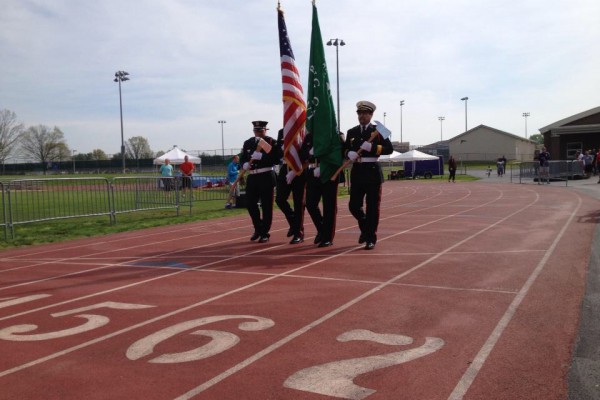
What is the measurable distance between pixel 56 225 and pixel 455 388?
1262cm

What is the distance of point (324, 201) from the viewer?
27.6 ft

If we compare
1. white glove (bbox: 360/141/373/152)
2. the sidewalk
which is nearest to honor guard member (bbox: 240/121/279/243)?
white glove (bbox: 360/141/373/152)

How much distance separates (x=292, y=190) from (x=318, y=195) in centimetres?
60

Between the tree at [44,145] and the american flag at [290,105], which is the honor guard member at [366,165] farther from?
the tree at [44,145]

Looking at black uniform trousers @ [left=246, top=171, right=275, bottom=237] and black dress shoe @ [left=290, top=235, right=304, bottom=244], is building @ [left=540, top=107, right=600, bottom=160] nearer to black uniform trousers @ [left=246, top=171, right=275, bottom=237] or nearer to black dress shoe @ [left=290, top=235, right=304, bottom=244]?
black dress shoe @ [left=290, top=235, right=304, bottom=244]

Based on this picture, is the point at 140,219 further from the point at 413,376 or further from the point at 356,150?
the point at 413,376

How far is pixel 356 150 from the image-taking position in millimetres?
7941

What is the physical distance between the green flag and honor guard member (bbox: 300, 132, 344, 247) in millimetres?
181

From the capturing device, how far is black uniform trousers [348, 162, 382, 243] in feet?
25.9

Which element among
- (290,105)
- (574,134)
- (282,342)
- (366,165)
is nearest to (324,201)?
(366,165)

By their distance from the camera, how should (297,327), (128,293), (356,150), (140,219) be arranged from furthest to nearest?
(140,219) < (356,150) < (128,293) < (297,327)

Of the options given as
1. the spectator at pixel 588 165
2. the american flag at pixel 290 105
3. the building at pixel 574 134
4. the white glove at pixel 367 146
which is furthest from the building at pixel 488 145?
the white glove at pixel 367 146

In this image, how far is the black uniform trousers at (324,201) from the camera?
27.6ft

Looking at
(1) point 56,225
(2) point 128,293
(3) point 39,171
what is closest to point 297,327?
(2) point 128,293
